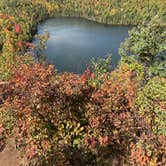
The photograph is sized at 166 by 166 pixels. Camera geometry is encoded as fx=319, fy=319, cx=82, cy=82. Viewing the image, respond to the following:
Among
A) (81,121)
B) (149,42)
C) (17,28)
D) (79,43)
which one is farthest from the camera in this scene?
(17,28)

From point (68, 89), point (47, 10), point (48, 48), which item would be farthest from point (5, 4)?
point (68, 89)

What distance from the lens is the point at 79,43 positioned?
77500 mm

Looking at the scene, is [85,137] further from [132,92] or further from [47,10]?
[47,10]

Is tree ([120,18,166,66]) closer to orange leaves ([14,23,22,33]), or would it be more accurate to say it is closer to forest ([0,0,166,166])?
forest ([0,0,166,166])

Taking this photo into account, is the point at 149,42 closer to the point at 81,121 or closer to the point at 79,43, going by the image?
the point at 81,121

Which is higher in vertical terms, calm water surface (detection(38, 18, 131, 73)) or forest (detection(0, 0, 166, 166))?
forest (detection(0, 0, 166, 166))

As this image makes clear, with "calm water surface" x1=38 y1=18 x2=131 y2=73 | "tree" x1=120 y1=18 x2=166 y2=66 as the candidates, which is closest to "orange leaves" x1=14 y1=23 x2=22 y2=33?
"calm water surface" x1=38 y1=18 x2=131 y2=73

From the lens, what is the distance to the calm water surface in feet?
209

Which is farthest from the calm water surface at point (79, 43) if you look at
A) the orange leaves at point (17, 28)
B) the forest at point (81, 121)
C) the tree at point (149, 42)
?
the forest at point (81, 121)

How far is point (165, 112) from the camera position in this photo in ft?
34.2

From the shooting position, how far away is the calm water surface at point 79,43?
209ft

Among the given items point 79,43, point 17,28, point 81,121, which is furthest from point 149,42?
point 17,28

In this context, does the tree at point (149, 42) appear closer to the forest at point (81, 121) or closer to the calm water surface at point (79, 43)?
the forest at point (81, 121)

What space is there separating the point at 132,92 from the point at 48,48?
2507 inches
